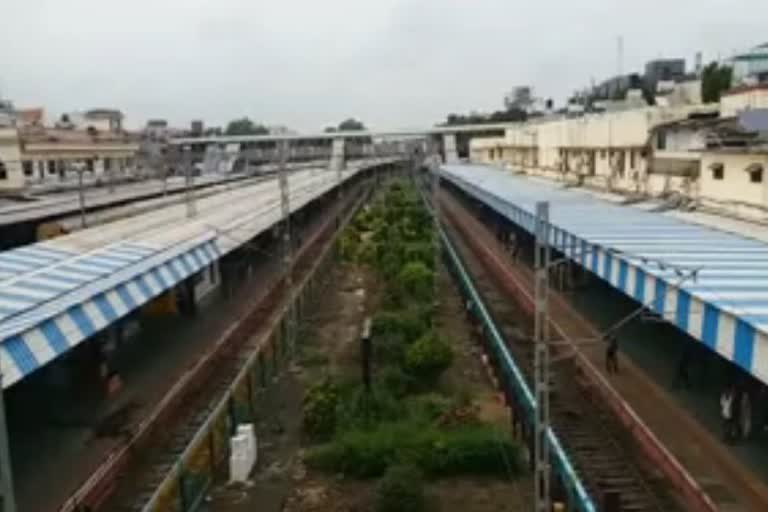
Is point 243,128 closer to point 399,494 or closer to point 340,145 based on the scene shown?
point 340,145

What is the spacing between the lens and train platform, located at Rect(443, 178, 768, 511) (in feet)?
45.9

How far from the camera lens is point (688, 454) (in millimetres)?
15156

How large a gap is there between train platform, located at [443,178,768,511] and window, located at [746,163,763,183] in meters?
4.62

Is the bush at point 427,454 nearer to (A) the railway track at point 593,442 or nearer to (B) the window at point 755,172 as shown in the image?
(A) the railway track at point 593,442

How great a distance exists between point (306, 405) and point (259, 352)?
2.70 m

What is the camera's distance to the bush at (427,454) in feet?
48.5

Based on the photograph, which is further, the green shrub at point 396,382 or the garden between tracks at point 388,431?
the green shrub at point 396,382

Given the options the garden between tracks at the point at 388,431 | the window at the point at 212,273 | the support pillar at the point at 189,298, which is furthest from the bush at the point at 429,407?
the window at the point at 212,273

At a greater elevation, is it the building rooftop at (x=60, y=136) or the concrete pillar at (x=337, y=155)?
the building rooftop at (x=60, y=136)

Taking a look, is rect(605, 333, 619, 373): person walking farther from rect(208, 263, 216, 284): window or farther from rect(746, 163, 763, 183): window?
rect(208, 263, 216, 284): window

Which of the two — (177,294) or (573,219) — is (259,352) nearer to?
(177,294)

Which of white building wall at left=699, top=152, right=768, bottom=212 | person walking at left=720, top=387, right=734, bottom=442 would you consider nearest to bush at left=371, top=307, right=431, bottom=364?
person walking at left=720, top=387, right=734, bottom=442

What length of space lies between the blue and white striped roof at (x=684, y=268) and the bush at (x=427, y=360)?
3647 mm

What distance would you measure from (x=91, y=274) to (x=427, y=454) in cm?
846
